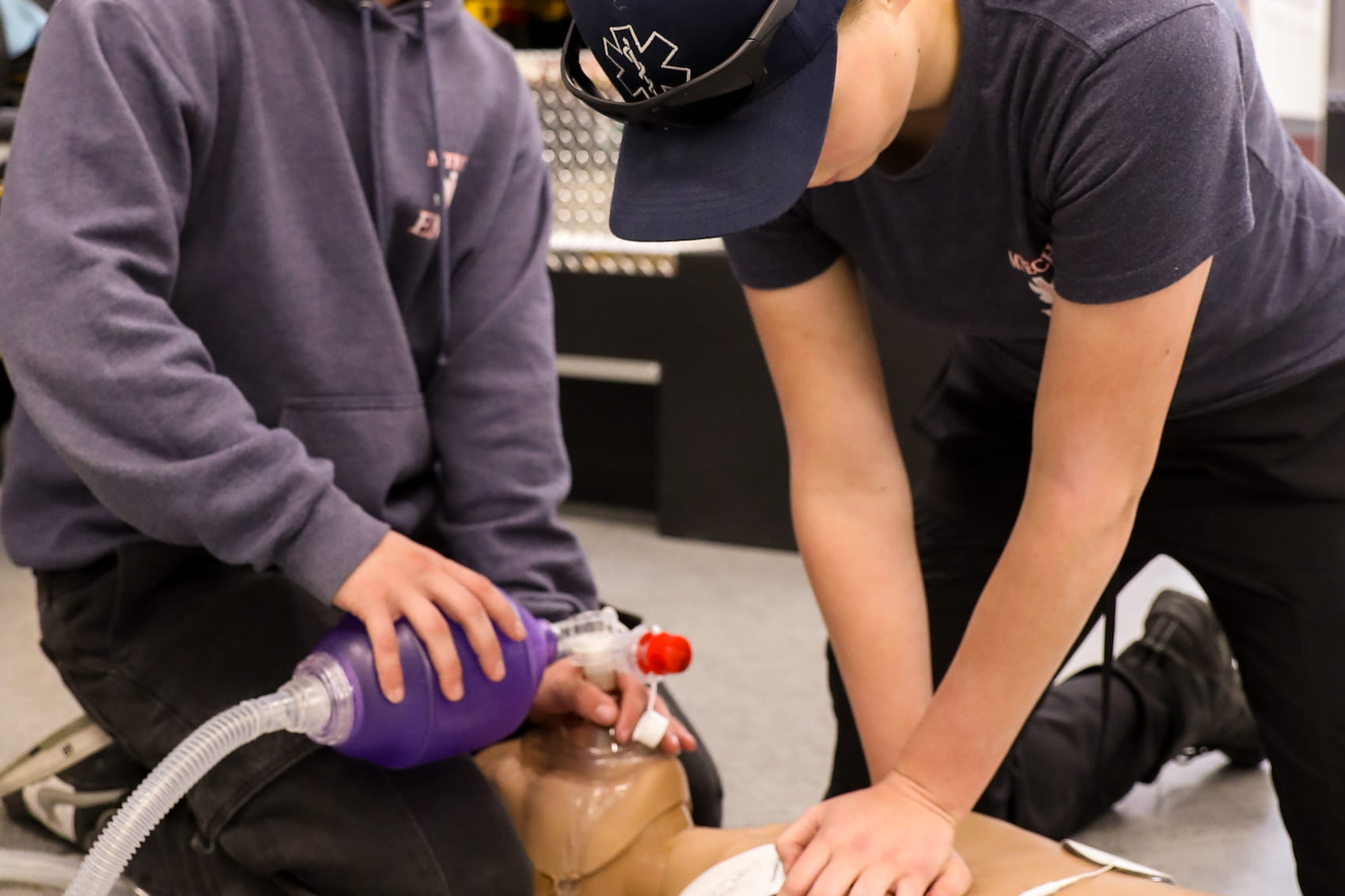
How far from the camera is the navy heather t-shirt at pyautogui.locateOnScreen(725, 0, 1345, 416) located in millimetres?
731

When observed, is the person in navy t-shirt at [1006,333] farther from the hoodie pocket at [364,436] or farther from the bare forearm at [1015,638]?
the hoodie pocket at [364,436]

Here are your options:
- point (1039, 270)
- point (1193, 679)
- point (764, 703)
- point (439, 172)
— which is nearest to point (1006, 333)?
point (1039, 270)

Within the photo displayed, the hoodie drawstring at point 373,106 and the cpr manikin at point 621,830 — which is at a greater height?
the hoodie drawstring at point 373,106

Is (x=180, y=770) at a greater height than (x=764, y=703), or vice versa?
(x=180, y=770)

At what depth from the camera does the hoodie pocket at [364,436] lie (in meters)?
1.11

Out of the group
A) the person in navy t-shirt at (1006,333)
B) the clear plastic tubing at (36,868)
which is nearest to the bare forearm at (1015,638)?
the person in navy t-shirt at (1006,333)

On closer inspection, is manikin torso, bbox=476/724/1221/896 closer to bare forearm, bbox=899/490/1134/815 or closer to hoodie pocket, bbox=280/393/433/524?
bare forearm, bbox=899/490/1134/815

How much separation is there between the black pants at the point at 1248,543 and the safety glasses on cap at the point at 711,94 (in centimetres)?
53

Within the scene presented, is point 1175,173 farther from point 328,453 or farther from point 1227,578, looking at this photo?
point 328,453

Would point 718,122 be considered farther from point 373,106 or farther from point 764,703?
point 764,703

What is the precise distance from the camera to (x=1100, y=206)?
29.5 inches

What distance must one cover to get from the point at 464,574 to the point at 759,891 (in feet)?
1.02

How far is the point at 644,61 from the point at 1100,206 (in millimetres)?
268

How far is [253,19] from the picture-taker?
1.09m
